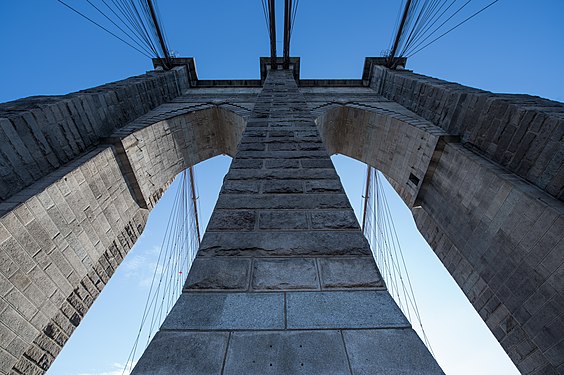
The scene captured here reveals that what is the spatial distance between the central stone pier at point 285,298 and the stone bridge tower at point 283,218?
1cm

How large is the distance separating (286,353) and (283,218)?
4.18 ft

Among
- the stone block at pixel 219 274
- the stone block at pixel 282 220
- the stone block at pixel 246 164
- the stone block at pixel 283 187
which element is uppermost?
the stone block at pixel 246 164

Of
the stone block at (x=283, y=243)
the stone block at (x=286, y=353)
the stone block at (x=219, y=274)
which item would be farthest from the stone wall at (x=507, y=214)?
the stone block at (x=219, y=274)

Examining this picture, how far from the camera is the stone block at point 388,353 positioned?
134cm

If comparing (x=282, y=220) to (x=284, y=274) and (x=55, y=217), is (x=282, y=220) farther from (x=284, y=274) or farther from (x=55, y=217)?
(x=55, y=217)

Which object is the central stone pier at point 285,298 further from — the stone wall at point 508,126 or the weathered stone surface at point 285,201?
the stone wall at point 508,126

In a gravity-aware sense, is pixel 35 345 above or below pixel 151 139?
below

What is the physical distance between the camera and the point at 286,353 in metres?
1.40

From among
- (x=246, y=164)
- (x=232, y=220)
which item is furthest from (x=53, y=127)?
(x=232, y=220)

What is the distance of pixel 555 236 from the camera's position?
12.5 feet

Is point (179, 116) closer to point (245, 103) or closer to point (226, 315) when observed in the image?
point (245, 103)

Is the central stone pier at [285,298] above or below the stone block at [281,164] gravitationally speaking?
below

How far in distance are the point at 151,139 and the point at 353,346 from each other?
7552mm

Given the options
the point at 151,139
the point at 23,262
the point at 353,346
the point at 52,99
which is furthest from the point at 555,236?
the point at 52,99
